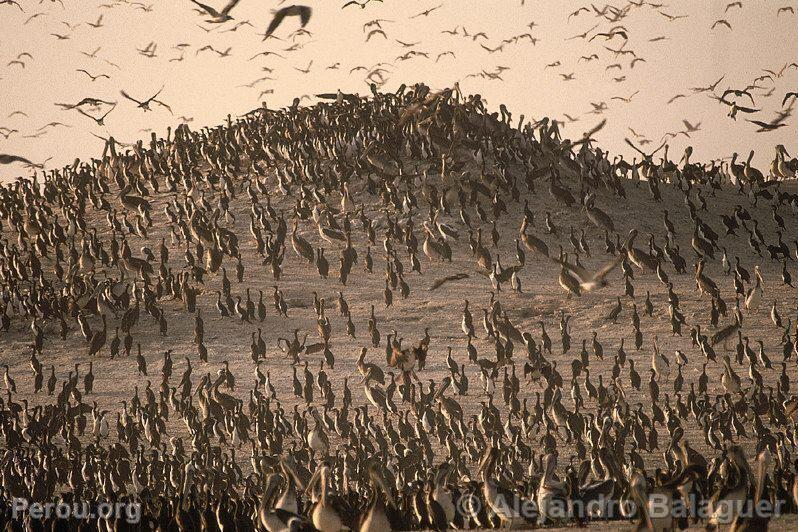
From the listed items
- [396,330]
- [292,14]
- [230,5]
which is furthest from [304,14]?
[396,330]

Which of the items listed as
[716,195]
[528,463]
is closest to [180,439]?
[528,463]

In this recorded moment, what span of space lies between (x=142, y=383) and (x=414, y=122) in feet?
53.9

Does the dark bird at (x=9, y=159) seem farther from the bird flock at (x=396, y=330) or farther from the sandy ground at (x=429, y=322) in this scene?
the sandy ground at (x=429, y=322)

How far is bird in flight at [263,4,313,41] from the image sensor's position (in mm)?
10797

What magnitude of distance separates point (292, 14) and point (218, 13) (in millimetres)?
960

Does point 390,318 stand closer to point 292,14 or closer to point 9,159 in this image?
point 9,159

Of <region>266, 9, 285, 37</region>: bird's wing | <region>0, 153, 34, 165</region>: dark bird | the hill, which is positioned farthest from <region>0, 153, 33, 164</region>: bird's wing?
<region>266, 9, 285, 37</region>: bird's wing

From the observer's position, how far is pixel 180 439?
17.5 m

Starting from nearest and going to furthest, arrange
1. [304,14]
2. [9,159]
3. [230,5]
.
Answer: [230,5]
[304,14]
[9,159]

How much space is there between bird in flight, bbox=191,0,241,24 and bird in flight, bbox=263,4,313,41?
0.44 m

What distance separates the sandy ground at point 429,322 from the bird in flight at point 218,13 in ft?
28.6

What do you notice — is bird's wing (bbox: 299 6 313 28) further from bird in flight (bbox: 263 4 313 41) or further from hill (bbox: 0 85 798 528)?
hill (bbox: 0 85 798 528)

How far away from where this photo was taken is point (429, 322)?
928 inches

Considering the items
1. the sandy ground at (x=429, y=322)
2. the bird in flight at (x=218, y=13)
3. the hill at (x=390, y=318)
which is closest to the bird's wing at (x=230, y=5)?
the bird in flight at (x=218, y=13)
